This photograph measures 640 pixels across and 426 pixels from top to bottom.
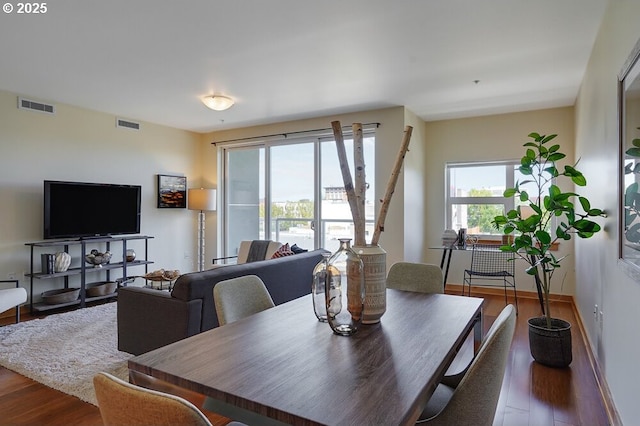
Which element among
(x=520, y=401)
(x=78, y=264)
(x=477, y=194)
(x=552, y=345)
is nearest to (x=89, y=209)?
(x=78, y=264)

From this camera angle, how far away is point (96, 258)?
4914 mm

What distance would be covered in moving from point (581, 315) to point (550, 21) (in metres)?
2.88

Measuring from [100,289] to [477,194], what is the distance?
5364 millimetres

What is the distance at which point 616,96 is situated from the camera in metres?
2.15

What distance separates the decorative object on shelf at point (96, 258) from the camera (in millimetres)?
4914

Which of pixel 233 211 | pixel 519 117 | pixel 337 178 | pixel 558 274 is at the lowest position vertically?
pixel 558 274

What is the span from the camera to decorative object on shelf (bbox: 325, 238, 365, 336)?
1.49 metres

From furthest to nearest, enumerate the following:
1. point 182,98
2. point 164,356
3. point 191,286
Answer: point 182,98, point 191,286, point 164,356

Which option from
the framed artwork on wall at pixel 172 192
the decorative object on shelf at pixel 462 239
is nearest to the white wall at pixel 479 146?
the decorative object on shelf at pixel 462 239

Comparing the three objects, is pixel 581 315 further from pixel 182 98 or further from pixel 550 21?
pixel 182 98

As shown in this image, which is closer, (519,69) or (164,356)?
(164,356)

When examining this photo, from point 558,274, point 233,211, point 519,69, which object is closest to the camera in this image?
point 519,69

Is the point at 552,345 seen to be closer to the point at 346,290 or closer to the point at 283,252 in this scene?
the point at 346,290

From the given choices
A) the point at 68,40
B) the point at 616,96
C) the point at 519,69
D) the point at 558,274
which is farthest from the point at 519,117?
the point at 68,40
